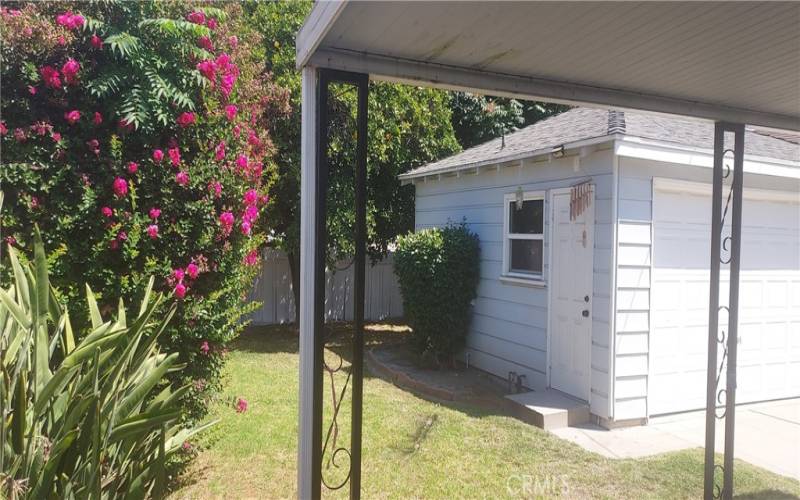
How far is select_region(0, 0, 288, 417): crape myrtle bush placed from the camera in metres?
3.32

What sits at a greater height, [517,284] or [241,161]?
[241,161]

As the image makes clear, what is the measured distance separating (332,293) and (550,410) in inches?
295

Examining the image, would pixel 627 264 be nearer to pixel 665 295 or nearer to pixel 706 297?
pixel 665 295

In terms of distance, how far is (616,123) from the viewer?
5.86m

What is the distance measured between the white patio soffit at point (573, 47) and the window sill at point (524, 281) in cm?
369

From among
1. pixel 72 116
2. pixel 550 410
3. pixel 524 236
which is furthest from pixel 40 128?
pixel 524 236

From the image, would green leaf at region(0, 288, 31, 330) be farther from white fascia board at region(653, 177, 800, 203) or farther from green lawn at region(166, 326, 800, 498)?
white fascia board at region(653, 177, 800, 203)

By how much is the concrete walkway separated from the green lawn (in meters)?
0.22

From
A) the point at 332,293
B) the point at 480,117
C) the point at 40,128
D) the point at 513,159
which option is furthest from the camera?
the point at 480,117

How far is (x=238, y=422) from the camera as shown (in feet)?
17.5

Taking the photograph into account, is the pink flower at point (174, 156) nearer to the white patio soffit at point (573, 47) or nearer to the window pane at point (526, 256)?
the white patio soffit at point (573, 47)

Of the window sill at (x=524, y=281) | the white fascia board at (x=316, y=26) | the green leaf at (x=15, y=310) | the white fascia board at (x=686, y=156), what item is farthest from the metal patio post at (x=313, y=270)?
the window sill at (x=524, y=281)

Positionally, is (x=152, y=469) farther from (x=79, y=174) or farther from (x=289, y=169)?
(x=289, y=169)

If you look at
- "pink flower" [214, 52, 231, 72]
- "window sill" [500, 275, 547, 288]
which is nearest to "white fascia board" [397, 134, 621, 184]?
"window sill" [500, 275, 547, 288]
